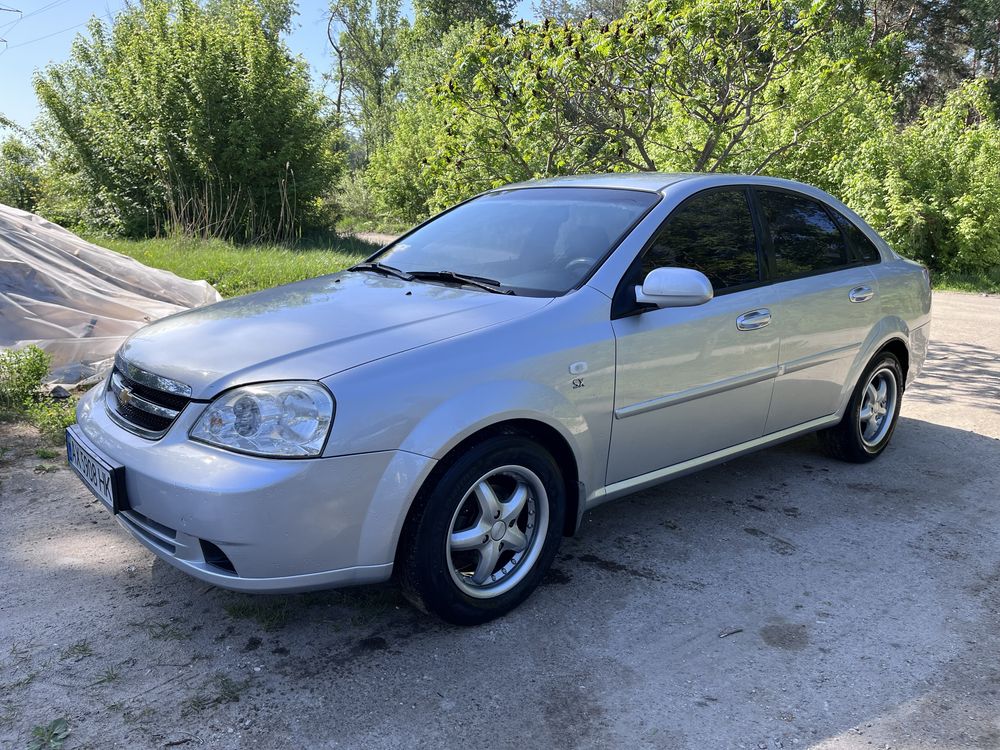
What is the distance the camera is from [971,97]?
14.2 metres

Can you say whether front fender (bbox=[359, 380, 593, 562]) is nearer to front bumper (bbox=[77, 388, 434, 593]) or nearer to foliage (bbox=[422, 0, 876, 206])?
front bumper (bbox=[77, 388, 434, 593])

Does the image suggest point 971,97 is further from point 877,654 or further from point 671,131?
point 877,654

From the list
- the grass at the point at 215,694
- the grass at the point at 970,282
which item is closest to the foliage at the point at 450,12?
the grass at the point at 970,282

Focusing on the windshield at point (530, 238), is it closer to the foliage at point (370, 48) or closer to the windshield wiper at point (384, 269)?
the windshield wiper at point (384, 269)

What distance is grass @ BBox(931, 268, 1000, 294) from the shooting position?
1343 cm

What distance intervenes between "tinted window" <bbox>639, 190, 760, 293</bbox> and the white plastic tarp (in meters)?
4.16

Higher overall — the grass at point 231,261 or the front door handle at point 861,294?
the front door handle at point 861,294

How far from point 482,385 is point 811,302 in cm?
212

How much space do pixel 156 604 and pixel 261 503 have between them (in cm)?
98

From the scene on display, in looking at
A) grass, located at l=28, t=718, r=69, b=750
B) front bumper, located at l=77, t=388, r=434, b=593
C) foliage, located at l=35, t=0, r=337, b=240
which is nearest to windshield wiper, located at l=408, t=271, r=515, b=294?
front bumper, located at l=77, t=388, r=434, b=593

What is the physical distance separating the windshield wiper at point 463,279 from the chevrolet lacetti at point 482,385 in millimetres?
13

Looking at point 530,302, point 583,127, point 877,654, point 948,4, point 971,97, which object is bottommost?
point 877,654

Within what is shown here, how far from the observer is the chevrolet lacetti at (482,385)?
8.36ft

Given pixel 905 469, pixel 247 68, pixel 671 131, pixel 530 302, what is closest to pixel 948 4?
pixel 671 131
